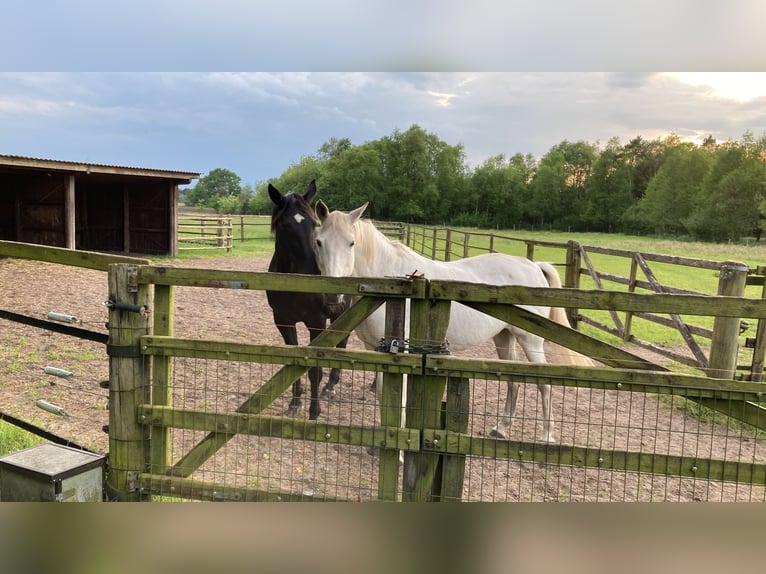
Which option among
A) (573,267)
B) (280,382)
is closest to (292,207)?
(280,382)

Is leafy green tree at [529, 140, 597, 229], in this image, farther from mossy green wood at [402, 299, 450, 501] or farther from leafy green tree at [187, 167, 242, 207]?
mossy green wood at [402, 299, 450, 501]

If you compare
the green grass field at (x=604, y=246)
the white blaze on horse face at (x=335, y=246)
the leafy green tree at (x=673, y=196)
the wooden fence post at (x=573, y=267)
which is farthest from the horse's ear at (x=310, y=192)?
the leafy green tree at (x=673, y=196)

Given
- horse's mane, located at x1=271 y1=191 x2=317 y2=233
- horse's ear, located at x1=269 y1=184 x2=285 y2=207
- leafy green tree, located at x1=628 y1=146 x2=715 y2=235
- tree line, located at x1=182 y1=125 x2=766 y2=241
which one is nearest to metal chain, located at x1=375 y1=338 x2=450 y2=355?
horse's mane, located at x1=271 y1=191 x2=317 y2=233

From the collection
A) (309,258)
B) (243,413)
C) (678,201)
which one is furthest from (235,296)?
(678,201)

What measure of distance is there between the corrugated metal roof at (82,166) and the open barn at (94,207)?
0.06 ft

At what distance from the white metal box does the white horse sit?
1410 millimetres

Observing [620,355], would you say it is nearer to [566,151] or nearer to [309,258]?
[309,258]

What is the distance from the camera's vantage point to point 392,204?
16062 millimetres

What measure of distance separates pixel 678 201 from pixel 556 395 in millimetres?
21361

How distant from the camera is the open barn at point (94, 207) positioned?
1087 centimetres

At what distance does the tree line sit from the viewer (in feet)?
49.1

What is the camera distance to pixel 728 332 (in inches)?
154

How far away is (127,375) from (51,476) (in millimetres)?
434

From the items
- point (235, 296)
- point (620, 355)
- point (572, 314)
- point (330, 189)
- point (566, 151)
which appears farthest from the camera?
point (566, 151)
